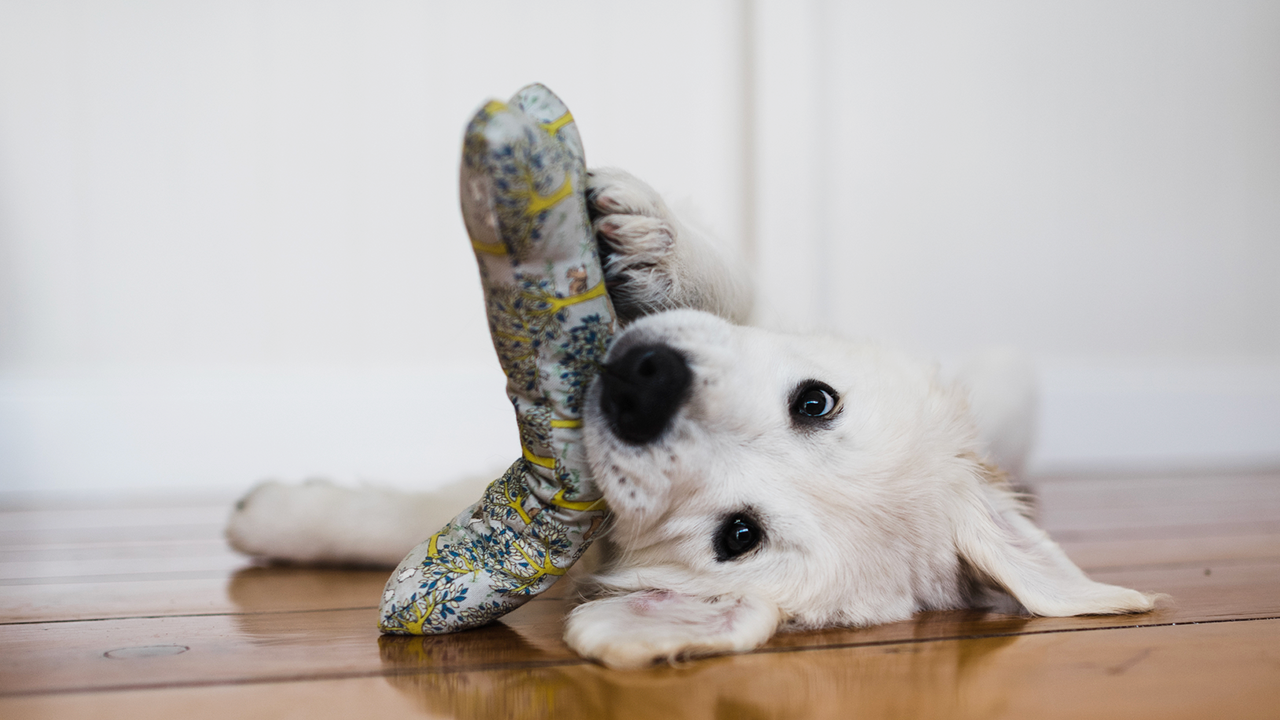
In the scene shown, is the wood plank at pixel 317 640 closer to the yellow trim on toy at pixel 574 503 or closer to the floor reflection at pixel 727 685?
the floor reflection at pixel 727 685

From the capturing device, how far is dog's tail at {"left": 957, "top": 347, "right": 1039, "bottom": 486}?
2.34 metres

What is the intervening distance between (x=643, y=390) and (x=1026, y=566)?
0.70 m

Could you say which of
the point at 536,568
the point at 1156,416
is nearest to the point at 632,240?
the point at 536,568

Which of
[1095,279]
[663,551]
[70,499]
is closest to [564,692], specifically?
[663,551]

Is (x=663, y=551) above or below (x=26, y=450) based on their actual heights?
above

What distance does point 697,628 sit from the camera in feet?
3.78

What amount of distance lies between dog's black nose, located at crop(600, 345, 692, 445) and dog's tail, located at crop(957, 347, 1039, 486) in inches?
53.6

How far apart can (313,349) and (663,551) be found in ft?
6.69

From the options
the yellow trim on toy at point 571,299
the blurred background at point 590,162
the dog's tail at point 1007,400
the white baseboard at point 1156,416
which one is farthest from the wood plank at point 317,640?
the white baseboard at point 1156,416

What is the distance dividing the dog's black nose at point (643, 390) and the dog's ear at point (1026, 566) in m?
0.54

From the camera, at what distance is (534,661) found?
1110 mm

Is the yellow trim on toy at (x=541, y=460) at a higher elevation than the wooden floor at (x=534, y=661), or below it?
higher

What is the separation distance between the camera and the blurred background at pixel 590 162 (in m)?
2.80

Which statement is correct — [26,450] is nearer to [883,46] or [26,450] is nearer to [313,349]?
[313,349]
